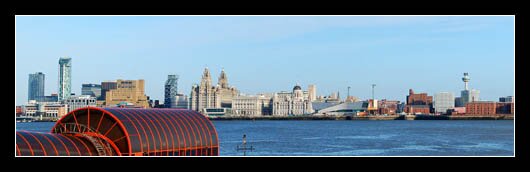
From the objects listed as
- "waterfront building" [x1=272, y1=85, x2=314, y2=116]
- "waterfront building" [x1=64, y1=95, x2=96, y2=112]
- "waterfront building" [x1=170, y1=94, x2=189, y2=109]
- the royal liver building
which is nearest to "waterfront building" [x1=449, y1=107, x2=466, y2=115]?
"waterfront building" [x1=272, y1=85, x2=314, y2=116]

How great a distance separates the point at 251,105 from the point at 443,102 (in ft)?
138

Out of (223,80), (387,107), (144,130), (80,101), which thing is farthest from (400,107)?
(144,130)

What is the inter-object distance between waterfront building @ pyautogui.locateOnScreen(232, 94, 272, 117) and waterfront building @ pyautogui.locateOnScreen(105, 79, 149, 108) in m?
20.7

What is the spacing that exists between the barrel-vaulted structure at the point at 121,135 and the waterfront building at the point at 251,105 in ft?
440

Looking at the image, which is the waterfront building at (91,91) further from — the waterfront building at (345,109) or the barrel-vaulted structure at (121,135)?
the barrel-vaulted structure at (121,135)

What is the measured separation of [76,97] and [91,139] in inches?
5573

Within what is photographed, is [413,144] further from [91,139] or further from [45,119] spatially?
[45,119]

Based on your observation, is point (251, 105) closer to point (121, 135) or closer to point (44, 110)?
point (44, 110)

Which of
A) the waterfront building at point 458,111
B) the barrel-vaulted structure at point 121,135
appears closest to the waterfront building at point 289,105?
the waterfront building at point 458,111

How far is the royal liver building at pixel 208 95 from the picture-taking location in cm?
16275

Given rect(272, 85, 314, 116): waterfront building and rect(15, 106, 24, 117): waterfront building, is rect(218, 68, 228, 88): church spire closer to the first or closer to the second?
rect(272, 85, 314, 116): waterfront building

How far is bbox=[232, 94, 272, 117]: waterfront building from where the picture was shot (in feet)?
523
